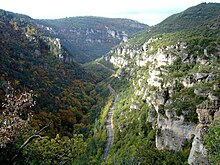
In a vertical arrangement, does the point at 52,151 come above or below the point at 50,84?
above

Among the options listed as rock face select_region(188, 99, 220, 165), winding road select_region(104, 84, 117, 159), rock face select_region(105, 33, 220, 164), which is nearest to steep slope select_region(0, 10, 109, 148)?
winding road select_region(104, 84, 117, 159)

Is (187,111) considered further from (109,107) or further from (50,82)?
(50,82)

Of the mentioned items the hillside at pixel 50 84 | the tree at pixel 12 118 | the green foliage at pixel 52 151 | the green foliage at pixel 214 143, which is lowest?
the hillside at pixel 50 84

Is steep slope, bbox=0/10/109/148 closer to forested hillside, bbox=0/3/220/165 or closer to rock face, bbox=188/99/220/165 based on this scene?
forested hillside, bbox=0/3/220/165

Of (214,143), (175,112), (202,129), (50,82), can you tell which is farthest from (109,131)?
(214,143)

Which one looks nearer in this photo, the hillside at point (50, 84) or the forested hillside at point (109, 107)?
the forested hillside at point (109, 107)

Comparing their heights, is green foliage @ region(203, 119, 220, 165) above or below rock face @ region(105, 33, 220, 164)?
above

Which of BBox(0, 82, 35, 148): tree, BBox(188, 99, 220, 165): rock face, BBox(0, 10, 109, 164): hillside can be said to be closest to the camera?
BBox(0, 82, 35, 148): tree

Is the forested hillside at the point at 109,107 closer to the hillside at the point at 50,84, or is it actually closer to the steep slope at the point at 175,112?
the steep slope at the point at 175,112

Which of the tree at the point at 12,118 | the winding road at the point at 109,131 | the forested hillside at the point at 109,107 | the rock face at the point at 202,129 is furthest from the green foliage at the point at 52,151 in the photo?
the winding road at the point at 109,131

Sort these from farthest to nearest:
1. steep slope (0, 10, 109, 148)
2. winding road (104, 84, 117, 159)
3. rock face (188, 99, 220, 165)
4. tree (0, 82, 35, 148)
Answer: steep slope (0, 10, 109, 148)
winding road (104, 84, 117, 159)
rock face (188, 99, 220, 165)
tree (0, 82, 35, 148)

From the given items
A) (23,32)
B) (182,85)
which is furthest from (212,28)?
(23,32)

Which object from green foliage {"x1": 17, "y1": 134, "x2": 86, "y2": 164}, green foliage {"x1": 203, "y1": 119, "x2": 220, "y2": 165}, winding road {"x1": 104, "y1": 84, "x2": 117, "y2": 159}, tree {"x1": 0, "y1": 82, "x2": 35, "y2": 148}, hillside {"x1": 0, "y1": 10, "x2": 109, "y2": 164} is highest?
tree {"x1": 0, "y1": 82, "x2": 35, "y2": 148}

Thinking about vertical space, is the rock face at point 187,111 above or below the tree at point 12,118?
below
